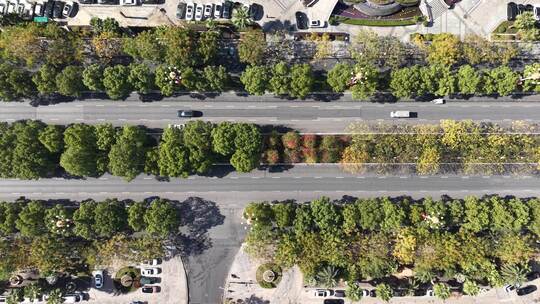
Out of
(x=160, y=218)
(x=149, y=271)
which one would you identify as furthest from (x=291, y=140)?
(x=149, y=271)

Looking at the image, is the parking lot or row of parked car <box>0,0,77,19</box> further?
the parking lot

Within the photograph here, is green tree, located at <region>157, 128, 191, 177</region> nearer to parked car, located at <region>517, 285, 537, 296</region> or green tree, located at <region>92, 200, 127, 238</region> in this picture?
green tree, located at <region>92, 200, 127, 238</region>

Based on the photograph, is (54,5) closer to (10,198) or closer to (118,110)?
(118,110)

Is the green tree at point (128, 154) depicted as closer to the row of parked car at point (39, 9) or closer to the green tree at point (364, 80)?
the row of parked car at point (39, 9)

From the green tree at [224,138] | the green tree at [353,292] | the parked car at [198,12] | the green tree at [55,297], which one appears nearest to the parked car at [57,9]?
the parked car at [198,12]

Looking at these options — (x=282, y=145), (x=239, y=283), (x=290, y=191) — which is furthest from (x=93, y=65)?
(x=239, y=283)

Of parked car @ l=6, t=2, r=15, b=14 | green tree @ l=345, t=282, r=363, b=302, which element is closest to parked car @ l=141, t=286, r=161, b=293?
green tree @ l=345, t=282, r=363, b=302
